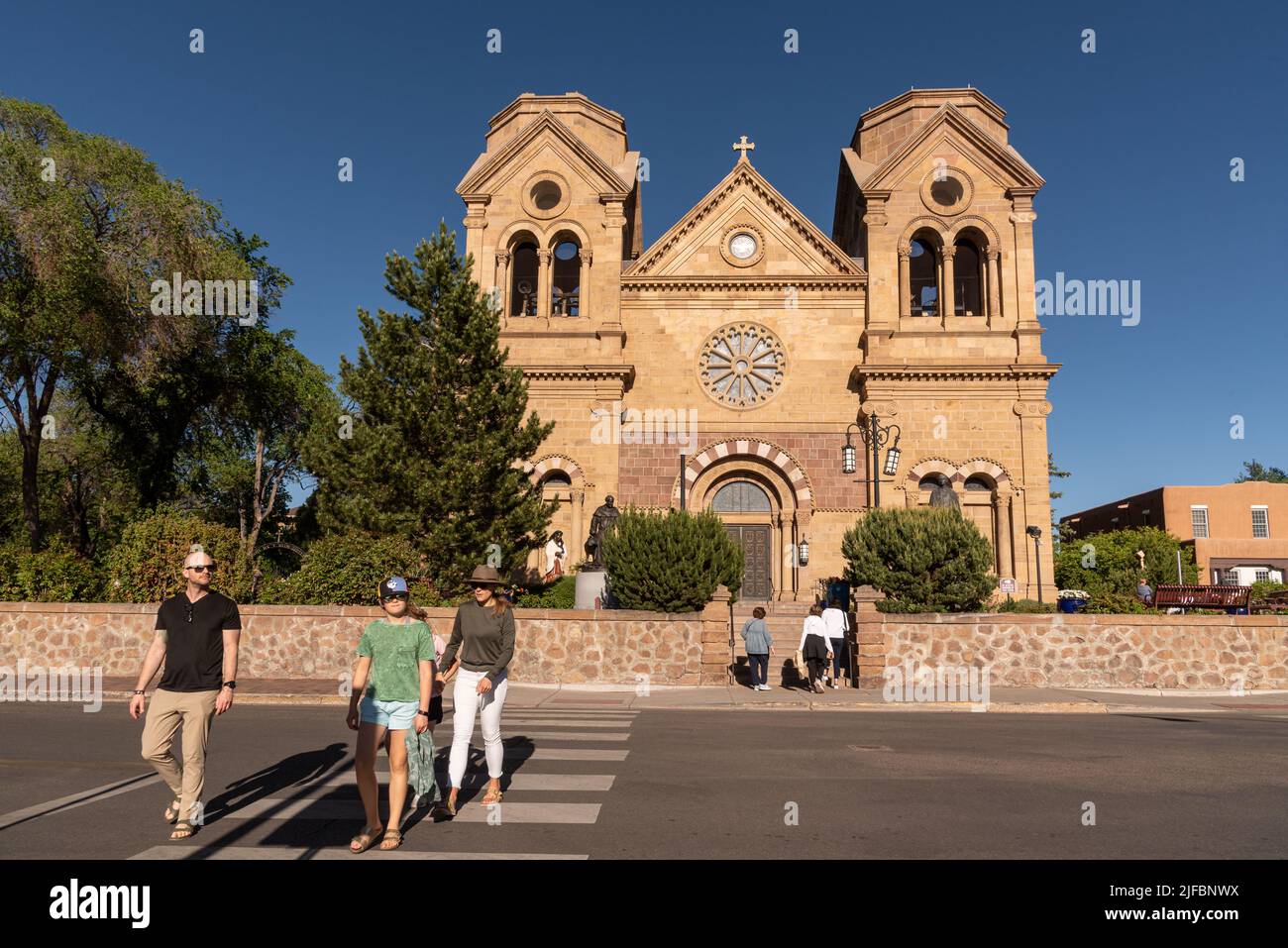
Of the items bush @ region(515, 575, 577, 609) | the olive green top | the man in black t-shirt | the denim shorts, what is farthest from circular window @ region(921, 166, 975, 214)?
the man in black t-shirt

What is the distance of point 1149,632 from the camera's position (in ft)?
56.7

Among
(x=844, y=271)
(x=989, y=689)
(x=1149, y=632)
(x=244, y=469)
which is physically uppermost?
(x=844, y=271)

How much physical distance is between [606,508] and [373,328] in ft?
25.7

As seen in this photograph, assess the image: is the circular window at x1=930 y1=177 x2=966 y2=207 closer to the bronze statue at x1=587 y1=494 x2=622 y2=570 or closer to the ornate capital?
the ornate capital

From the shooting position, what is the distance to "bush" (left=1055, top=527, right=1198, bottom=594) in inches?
1766

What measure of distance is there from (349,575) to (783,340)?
1674cm

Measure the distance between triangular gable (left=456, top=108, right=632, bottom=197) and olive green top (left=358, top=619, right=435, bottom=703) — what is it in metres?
25.8

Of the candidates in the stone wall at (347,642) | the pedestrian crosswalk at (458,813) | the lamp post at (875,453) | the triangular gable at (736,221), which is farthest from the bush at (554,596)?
the triangular gable at (736,221)

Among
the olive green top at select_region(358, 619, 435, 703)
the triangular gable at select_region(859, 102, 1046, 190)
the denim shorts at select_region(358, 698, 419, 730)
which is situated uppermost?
the triangular gable at select_region(859, 102, 1046, 190)

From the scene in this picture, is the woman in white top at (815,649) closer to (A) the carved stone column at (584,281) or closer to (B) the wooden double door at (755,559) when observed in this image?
(B) the wooden double door at (755,559)

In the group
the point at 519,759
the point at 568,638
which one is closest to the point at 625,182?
the point at 568,638

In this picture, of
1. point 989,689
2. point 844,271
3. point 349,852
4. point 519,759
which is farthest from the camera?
point 844,271
